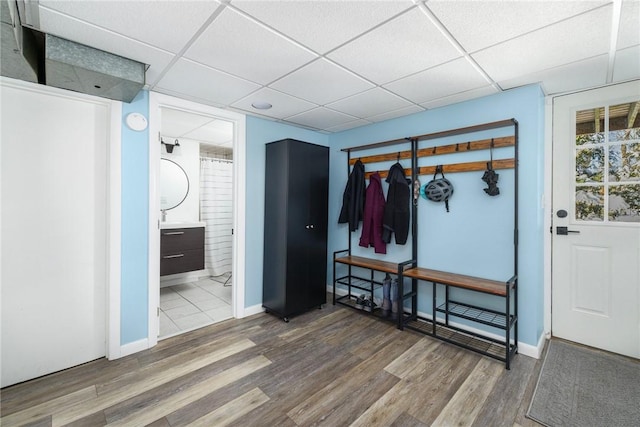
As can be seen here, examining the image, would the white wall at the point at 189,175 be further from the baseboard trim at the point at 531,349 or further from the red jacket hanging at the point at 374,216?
the baseboard trim at the point at 531,349

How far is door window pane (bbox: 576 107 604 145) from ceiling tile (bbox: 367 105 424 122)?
137 cm

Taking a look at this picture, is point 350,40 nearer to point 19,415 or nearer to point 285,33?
point 285,33

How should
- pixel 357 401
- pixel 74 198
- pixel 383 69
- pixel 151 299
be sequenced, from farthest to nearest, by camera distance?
pixel 151 299, pixel 74 198, pixel 383 69, pixel 357 401

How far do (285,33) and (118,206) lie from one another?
1.94 m

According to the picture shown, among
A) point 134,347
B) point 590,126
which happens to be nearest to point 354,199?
point 590,126

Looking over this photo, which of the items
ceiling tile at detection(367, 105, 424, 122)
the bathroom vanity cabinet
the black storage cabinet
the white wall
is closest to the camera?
ceiling tile at detection(367, 105, 424, 122)

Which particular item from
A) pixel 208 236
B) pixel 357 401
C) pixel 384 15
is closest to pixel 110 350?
pixel 357 401

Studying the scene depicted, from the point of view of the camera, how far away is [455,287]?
2.77 meters

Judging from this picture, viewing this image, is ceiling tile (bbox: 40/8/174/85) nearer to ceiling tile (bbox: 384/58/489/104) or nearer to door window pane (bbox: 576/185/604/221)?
ceiling tile (bbox: 384/58/489/104)

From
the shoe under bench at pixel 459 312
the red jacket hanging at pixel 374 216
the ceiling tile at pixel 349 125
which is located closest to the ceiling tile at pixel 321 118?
the ceiling tile at pixel 349 125

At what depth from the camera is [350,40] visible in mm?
1729

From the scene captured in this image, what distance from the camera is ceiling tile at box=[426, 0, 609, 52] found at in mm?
1396

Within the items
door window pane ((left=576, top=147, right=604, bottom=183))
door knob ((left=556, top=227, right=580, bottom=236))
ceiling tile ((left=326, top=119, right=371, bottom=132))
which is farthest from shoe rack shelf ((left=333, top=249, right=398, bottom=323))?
door window pane ((left=576, top=147, right=604, bottom=183))

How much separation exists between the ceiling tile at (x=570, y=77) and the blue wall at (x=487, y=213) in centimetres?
11
